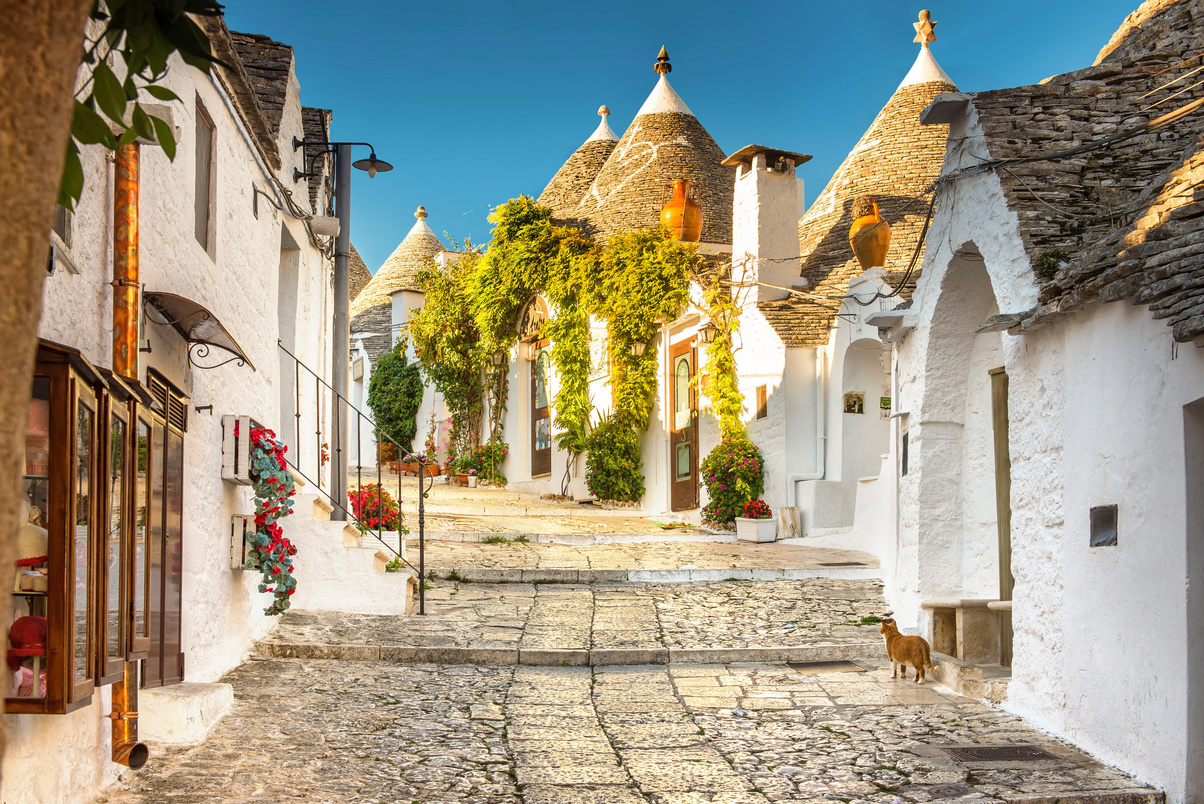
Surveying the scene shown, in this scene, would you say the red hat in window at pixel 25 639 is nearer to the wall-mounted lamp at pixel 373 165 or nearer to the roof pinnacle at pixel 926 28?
the wall-mounted lamp at pixel 373 165

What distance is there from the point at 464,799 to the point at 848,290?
10375mm

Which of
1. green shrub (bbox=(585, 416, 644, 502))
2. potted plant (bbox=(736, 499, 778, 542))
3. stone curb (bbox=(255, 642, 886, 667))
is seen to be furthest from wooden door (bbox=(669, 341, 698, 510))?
stone curb (bbox=(255, 642, 886, 667))

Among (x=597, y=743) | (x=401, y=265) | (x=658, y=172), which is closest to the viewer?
(x=597, y=743)

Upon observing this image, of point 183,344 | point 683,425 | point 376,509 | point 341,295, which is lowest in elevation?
point 376,509

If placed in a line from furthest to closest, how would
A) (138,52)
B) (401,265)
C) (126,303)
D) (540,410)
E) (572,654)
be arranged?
(401,265), (540,410), (572,654), (126,303), (138,52)

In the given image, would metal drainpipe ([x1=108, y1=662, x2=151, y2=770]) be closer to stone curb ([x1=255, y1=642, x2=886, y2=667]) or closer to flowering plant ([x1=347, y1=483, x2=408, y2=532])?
stone curb ([x1=255, y1=642, x2=886, y2=667])

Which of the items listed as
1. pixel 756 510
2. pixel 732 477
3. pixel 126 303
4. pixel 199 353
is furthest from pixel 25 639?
pixel 732 477

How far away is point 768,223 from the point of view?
1453cm

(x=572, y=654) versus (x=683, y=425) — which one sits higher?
(x=683, y=425)

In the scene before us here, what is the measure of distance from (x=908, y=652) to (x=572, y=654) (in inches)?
92.7

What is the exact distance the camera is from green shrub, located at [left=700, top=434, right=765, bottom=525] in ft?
45.5

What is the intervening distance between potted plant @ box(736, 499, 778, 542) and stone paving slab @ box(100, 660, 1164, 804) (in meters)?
6.09

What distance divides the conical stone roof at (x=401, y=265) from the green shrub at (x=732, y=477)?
1427 cm

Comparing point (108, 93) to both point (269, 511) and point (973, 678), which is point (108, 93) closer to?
point (269, 511)
